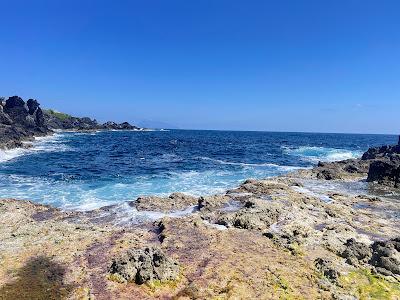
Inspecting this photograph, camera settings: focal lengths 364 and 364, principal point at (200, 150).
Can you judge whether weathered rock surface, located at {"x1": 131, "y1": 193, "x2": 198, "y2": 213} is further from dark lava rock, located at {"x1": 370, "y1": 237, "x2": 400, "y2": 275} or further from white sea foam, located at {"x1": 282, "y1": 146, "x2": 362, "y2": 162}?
white sea foam, located at {"x1": 282, "y1": 146, "x2": 362, "y2": 162}

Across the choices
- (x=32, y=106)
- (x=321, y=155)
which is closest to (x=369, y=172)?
(x=321, y=155)

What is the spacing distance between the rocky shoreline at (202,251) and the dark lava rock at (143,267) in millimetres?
37

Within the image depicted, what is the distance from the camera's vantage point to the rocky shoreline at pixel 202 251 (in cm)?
1277

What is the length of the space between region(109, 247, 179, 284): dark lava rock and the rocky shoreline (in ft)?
0.12

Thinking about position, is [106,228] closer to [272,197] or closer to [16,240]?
[16,240]

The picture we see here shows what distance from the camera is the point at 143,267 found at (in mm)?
13438

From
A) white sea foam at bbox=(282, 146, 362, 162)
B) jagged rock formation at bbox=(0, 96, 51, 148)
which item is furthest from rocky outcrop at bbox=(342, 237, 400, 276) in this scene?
jagged rock formation at bbox=(0, 96, 51, 148)

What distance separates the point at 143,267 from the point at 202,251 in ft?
10.5

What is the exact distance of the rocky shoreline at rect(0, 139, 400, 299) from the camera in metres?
12.8

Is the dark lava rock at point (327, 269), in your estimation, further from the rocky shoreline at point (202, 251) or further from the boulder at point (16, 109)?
the boulder at point (16, 109)

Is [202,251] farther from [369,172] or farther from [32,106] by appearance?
[32,106]

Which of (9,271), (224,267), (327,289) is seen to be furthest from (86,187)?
(327,289)

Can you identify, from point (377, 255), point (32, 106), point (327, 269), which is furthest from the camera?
point (32, 106)

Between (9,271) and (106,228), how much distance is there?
6.22 meters
